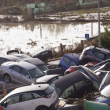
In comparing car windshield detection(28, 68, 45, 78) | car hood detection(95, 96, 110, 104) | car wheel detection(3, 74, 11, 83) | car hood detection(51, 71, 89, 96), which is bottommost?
car wheel detection(3, 74, 11, 83)

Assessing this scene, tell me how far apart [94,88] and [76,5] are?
77.5 metres

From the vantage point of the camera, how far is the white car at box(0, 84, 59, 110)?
29.3ft

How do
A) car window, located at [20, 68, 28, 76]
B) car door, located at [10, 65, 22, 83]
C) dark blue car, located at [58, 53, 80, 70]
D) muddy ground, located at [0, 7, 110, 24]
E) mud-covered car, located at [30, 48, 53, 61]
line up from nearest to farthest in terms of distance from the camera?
A: car window, located at [20, 68, 28, 76] < car door, located at [10, 65, 22, 83] < dark blue car, located at [58, 53, 80, 70] < mud-covered car, located at [30, 48, 53, 61] < muddy ground, located at [0, 7, 110, 24]

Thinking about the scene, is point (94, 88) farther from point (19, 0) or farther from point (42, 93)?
point (19, 0)

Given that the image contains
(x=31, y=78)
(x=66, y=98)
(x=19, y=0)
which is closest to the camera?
(x=66, y=98)

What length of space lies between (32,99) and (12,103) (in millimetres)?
751

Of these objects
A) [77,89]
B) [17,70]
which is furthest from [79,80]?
[17,70]

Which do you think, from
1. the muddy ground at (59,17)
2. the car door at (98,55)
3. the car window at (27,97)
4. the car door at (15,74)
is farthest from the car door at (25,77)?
the muddy ground at (59,17)

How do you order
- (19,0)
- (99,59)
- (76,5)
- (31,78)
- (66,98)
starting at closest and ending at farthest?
(66,98), (31,78), (99,59), (76,5), (19,0)

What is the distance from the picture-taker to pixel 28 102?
9086 millimetres

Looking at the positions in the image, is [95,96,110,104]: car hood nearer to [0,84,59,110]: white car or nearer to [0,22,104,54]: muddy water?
[0,84,59,110]: white car

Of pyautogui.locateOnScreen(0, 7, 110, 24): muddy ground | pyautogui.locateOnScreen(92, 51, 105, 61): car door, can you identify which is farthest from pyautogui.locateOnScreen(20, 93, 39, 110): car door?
pyautogui.locateOnScreen(0, 7, 110, 24): muddy ground

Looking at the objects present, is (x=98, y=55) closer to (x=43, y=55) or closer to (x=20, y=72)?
(x=20, y=72)

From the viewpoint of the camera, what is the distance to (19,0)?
350 ft
